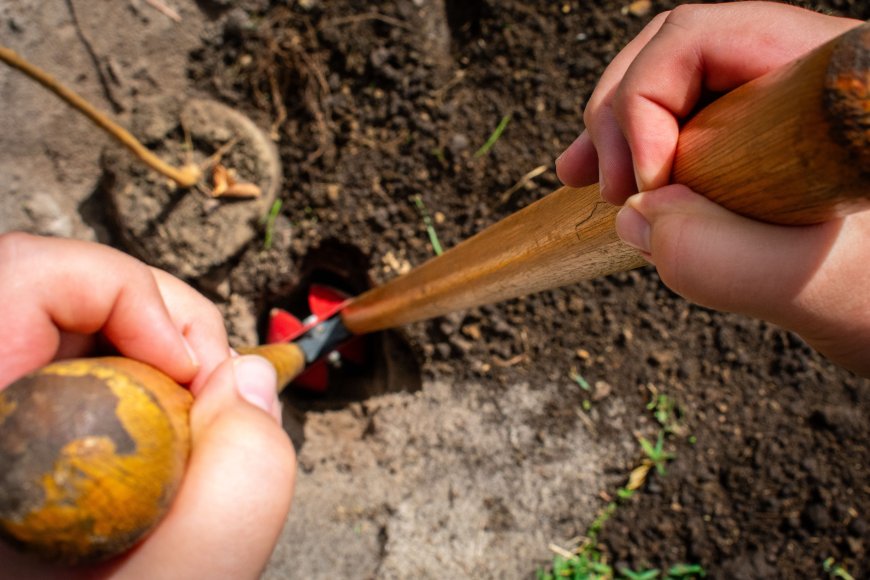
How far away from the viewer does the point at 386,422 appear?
1884 mm

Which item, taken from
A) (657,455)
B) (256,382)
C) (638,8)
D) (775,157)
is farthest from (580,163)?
(638,8)

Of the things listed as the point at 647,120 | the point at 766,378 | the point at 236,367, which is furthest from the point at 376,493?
the point at 647,120

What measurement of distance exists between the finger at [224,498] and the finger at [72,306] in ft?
0.38

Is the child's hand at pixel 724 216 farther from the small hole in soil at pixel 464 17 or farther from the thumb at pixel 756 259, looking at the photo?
the small hole in soil at pixel 464 17

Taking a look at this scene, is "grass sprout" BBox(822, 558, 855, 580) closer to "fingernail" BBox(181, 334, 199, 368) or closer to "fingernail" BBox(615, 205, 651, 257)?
"fingernail" BBox(615, 205, 651, 257)

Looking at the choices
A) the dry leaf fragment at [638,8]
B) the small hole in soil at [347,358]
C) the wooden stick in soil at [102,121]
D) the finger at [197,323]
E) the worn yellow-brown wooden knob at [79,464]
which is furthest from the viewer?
the small hole in soil at [347,358]

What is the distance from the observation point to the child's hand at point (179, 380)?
679 millimetres

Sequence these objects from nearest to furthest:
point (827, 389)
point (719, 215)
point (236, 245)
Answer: point (719, 215) → point (827, 389) → point (236, 245)

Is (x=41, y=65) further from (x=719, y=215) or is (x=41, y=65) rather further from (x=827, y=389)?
(x=827, y=389)

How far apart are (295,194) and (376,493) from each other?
3.26 ft

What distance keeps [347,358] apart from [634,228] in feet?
5.50

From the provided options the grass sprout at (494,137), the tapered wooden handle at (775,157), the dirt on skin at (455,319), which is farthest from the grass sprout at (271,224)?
the tapered wooden handle at (775,157)

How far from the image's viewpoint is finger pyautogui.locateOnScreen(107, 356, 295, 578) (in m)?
0.67

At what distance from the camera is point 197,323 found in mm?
998
